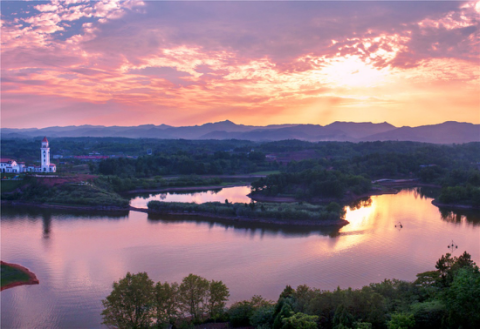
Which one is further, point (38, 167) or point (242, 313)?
point (38, 167)

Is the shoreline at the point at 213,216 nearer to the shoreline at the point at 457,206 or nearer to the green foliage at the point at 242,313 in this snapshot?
the shoreline at the point at 457,206

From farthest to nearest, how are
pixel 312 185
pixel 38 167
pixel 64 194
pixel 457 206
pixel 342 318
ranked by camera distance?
pixel 38 167, pixel 312 185, pixel 457 206, pixel 64 194, pixel 342 318

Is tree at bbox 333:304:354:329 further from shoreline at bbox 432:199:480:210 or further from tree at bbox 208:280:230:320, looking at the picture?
shoreline at bbox 432:199:480:210

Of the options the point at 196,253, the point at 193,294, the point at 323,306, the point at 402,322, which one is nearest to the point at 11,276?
the point at 196,253

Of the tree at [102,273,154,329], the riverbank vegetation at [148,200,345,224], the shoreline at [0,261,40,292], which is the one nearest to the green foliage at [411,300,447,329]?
the tree at [102,273,154,329]

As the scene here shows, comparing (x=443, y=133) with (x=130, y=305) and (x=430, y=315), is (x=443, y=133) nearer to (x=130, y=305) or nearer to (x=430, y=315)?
(x=430, y=315)

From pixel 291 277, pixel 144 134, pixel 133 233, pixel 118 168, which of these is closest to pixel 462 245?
pixel 291 277

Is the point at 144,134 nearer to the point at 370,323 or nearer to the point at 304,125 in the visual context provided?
the point at 304,125
